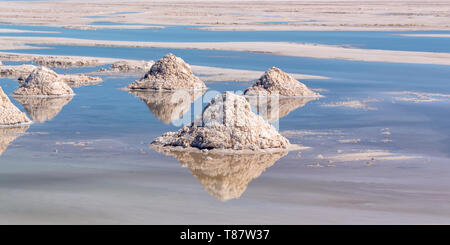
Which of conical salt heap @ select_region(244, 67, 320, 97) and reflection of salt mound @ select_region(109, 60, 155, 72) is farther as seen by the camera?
reflection of salt mound @ select_region(109, 60, 155, 72)

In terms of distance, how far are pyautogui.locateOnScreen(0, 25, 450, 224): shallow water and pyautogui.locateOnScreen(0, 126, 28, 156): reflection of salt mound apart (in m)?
0.19

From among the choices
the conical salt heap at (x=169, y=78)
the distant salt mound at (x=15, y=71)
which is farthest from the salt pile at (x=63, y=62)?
the conical salt heap at (x=169, y=78)

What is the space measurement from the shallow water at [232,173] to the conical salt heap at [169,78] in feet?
13.1

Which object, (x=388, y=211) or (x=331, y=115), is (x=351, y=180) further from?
(x=331, y=115)

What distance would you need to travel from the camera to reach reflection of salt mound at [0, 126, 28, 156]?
60.0 feet

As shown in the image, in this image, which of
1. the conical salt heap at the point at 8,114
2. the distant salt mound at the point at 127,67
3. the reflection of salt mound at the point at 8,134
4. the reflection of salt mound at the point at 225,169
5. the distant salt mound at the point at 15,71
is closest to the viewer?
the reflection of salt mound at the point at 225,169

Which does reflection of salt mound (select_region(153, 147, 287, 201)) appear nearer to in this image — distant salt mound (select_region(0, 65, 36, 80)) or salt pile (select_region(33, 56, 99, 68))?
distant salt mound (select_region(0, 65, 36, 80))

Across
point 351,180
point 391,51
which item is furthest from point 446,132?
point 391,51

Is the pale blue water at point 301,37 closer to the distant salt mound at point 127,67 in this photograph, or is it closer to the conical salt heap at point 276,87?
the distant salt mound at point 127,67

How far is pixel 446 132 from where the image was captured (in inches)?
827

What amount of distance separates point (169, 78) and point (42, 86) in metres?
5.11

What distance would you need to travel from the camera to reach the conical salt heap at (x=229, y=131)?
17.5 m

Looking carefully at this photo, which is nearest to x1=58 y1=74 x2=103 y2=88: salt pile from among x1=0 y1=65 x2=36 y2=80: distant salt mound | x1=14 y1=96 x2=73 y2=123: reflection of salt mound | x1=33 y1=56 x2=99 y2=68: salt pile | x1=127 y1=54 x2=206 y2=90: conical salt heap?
x1=0 y1=65 x2=36 y2=80: distant salt mound
